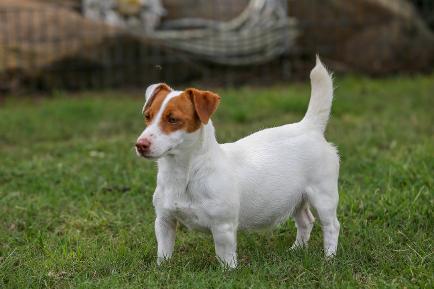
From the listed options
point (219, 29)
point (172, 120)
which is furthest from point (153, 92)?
point (219, 29)

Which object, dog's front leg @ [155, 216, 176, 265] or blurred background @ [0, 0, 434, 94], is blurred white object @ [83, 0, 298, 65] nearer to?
blurred background @ [0, 0, 434, 94]

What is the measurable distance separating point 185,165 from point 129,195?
2.05m

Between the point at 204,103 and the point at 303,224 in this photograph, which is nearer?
the point at 204,103

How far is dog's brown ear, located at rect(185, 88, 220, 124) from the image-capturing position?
13.4ft

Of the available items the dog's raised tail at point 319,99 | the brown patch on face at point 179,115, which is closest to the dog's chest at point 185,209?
the brown patch on face at point 179,115

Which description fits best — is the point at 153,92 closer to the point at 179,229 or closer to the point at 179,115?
the point at 179,115

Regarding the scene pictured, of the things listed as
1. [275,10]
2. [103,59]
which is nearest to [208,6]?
[275,10]

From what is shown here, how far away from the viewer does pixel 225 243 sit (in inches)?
169

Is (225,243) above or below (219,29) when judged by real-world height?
above

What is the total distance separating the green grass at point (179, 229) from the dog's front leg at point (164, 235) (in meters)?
0.09

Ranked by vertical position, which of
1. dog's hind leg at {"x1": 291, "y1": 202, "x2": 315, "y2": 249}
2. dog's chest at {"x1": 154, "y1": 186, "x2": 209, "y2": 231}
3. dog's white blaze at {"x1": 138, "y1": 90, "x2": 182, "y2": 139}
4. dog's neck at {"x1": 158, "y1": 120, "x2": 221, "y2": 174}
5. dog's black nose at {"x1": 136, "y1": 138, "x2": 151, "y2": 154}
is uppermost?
dog's white blaze at {"x1": 138, "y1": 90, "x2": 182, "y2": 139}

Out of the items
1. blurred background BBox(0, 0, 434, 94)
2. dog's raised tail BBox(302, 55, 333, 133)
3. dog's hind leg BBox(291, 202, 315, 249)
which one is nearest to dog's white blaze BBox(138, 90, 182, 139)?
dog's raised tail BBox(302, 55, 333, 133)

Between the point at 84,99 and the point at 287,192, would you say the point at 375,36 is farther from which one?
the point at 287,192

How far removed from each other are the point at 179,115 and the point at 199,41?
7564mm
